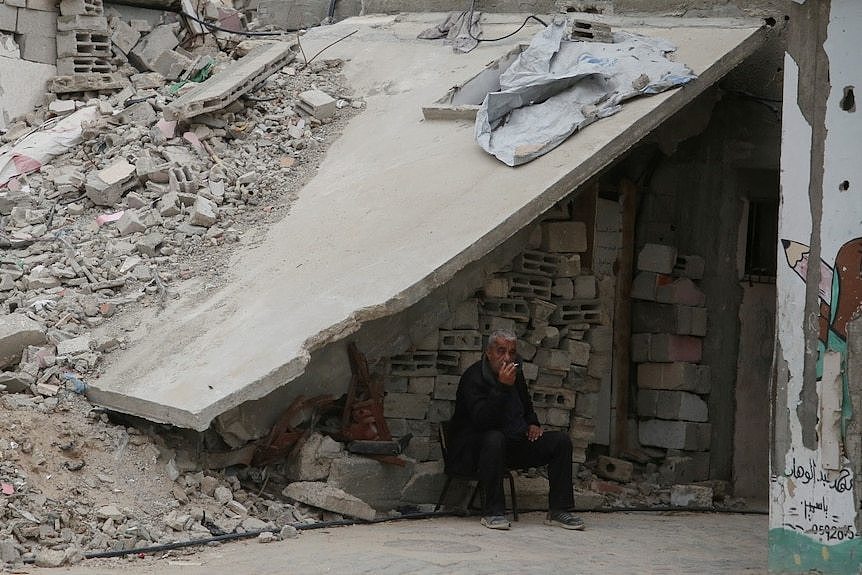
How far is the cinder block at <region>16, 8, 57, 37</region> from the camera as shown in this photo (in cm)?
1137

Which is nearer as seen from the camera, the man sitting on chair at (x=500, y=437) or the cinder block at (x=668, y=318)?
the man sitting on chair at (x=500, y=437)

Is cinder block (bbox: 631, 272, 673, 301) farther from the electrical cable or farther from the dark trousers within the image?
the dark trousers

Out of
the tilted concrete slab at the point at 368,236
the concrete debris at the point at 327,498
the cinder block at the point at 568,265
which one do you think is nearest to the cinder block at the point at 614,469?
the cinder block at the point at 568,265

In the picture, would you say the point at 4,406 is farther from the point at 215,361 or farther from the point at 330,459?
the point at 330,459

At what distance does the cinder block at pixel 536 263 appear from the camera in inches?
381

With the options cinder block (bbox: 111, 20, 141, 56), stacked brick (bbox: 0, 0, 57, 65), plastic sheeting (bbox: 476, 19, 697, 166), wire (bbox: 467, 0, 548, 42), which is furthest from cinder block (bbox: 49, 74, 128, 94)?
plastic sheeting (bbox: 476, 19, 697, 166)

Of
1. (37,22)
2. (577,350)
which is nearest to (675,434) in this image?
(577,350)

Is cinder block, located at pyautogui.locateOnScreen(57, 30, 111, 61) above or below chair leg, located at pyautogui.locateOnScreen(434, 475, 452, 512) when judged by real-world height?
above

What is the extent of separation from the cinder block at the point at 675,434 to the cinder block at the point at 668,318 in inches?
27.7

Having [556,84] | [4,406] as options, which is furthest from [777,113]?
[4,406]

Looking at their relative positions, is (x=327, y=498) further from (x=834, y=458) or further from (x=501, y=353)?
(x=834, y=458)

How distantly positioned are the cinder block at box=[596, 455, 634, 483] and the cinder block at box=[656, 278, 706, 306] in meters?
→ 1.31

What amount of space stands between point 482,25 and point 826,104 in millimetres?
4816

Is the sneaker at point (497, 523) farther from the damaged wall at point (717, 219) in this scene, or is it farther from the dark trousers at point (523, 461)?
the damaged wall at point (717, 219)
